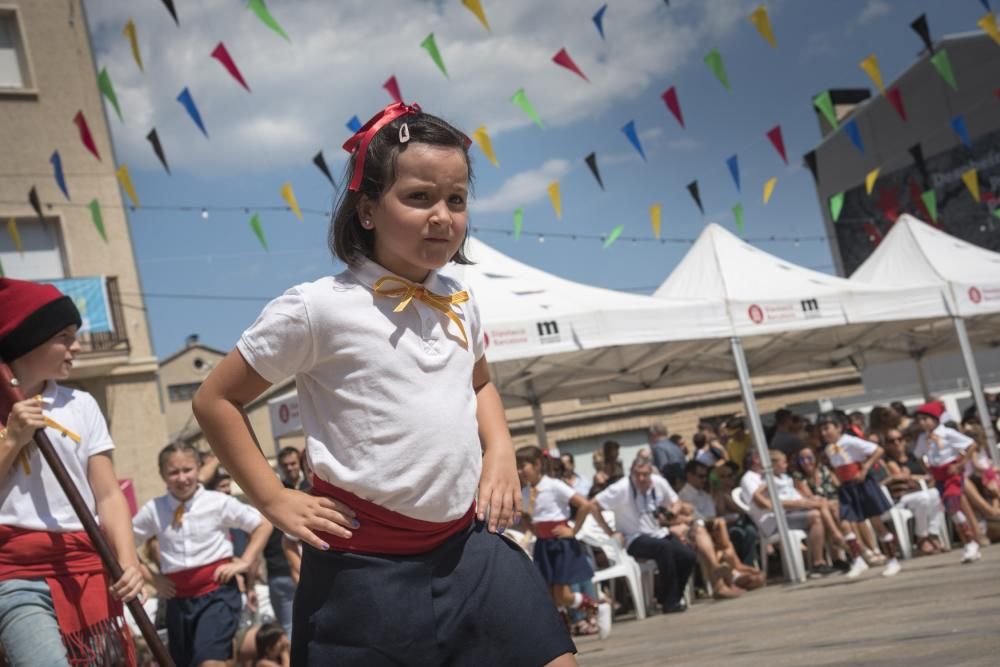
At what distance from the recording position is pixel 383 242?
2555 millimetres

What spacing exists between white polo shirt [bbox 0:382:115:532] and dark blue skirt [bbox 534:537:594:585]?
7141mm

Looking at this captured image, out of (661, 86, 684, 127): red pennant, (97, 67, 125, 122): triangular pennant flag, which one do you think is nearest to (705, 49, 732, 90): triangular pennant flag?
(661, 86, 684, 127): red pennant

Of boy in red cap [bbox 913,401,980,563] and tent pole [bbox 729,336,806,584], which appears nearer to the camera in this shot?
tent pole [bbox 729,336,806,584]

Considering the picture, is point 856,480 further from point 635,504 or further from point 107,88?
point 107,88

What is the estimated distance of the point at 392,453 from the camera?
2.38 meters

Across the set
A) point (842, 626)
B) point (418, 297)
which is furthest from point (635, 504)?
point (418, 297)

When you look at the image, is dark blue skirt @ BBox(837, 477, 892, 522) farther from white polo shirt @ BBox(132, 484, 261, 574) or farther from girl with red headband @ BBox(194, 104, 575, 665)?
girl with red headband @ BBox(194, 104, 575, 665)

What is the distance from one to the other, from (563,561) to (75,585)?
24.1 feet

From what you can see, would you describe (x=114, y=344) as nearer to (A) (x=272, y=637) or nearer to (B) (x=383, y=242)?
(A) (x=272, y=637)

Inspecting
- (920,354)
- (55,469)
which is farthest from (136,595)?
(920,354)

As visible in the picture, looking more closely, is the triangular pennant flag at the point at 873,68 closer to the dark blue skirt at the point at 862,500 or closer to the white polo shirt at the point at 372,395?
the dark blue skirt at the point at 862,500

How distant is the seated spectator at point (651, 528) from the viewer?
1102 centimetres

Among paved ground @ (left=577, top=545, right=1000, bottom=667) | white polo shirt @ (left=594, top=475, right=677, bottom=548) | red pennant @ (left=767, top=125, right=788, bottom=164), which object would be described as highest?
red pennant @ (left=767, top=125, right=788, bottom=164)

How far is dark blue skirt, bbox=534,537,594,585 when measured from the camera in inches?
404
